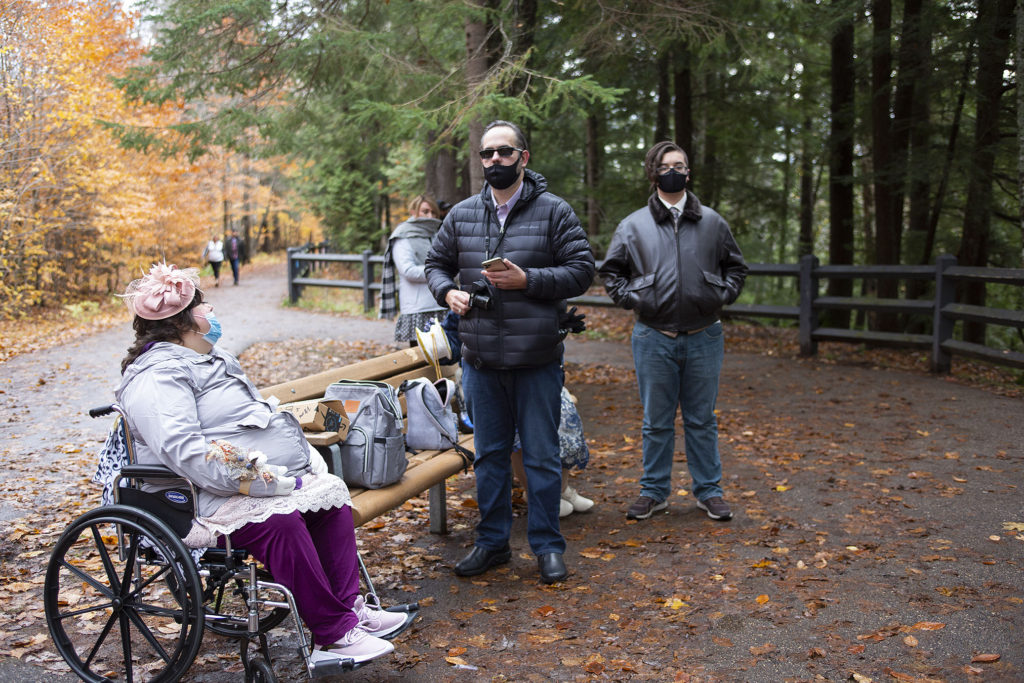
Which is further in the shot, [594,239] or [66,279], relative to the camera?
[66,279]

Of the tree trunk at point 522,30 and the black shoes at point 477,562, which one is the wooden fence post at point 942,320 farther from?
Answer: the black shoes at point 477,562

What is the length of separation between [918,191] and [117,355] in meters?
11.6

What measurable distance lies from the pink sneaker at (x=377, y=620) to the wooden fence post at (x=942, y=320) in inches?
334

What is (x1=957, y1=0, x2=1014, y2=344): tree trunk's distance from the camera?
10.7 meters

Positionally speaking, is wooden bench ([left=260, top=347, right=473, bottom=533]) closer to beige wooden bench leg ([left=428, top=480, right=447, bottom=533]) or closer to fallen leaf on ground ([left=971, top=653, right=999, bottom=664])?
beige wooden bench leg ([left=428, top=480, right=447, bottom=533])

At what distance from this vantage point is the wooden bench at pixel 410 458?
401cm

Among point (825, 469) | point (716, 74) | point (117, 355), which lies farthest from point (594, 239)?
point (825, 469)

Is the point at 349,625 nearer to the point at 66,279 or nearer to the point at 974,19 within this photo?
the point at 974,19

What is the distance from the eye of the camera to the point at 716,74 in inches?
613

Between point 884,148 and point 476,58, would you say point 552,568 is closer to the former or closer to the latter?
point 476,58

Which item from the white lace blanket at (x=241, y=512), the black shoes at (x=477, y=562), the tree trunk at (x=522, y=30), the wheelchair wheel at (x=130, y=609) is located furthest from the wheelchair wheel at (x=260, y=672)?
the tree trunk at (x=522, y=30)

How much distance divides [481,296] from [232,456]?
4.89ft

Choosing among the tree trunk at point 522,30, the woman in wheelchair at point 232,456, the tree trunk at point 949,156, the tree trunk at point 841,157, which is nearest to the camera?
the woman in wheelchair at point 232,456

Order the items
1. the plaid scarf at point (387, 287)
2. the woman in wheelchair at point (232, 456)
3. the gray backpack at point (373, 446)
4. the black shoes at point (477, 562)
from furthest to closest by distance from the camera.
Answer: the plaid scarf at point (387, 287), the black shoes at point (477, 562), the gray backpack at point (373, 446), the woman in wheelchair at point (232, 456)
